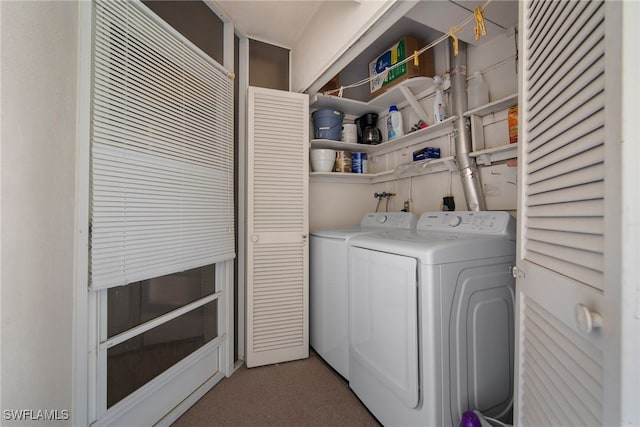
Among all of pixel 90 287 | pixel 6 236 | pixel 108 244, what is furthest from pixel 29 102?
pixel 90 287

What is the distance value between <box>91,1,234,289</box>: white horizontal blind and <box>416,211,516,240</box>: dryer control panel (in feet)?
5.19

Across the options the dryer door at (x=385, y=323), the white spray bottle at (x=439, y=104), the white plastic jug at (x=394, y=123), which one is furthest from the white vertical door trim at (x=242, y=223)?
the white spray bottle at (x=439, y=104)

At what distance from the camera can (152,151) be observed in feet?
5.05

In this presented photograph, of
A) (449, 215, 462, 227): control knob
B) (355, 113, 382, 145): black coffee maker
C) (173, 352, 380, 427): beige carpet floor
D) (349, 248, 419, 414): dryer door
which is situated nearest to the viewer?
(349, 248, 419, 414): dryer door

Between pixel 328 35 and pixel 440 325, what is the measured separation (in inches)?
81.0

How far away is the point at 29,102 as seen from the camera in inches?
39.1

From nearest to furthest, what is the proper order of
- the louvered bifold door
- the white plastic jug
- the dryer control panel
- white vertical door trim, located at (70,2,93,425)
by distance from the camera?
white vertical door trim, located at (70,2,93,425), the dryer control panel, the louvered bifold door, the white plastic jug

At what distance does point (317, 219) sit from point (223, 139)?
125cm

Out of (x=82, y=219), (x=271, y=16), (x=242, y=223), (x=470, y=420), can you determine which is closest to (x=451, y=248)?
(x=470, y=420)

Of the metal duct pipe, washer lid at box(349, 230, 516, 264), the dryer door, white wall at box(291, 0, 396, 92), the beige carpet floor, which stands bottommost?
the beige carpet floor

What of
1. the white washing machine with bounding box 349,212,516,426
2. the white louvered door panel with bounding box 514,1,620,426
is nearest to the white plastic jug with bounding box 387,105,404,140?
the white washing machine with bounding box 349,212,516,426

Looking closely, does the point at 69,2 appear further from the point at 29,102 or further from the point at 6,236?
the point at 6,236

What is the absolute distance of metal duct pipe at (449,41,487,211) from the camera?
1950mm

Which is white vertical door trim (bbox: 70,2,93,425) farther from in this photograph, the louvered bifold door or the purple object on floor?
the purple object on floor
